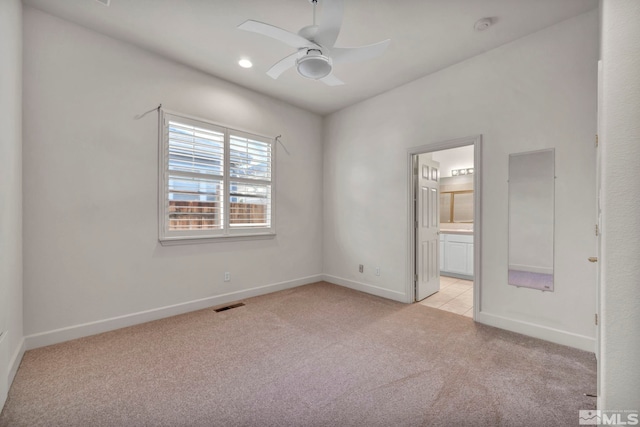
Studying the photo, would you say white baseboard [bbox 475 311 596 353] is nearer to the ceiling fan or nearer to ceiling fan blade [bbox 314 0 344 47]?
the ceiling fan

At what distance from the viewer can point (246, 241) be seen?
3.98 metres

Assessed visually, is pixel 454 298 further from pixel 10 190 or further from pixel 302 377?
pixel 10 190

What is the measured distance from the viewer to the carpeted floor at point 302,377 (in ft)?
5.48

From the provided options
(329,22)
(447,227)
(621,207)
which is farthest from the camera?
(447,227)

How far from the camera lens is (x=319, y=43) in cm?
210

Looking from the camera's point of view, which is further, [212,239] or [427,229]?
[427,229]

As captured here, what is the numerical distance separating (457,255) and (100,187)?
5.60 meters

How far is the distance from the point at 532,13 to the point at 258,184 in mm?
3590

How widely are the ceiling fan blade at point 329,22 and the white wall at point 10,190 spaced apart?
2161mm

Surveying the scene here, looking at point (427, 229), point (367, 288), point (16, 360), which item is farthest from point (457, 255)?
point (16, 360)

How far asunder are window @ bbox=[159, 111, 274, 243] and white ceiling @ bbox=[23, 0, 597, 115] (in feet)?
2.70

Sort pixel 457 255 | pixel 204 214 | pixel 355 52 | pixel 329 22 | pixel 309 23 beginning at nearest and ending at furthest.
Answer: pixel 329 22 < pixel 355 52 < pixel 309 23 < pixel 204 214 < pixel 457 255

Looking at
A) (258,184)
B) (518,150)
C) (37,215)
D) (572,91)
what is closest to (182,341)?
(37,215)

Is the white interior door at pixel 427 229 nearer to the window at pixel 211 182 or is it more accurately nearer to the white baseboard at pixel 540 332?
the white baseboard at pixel 540 332
